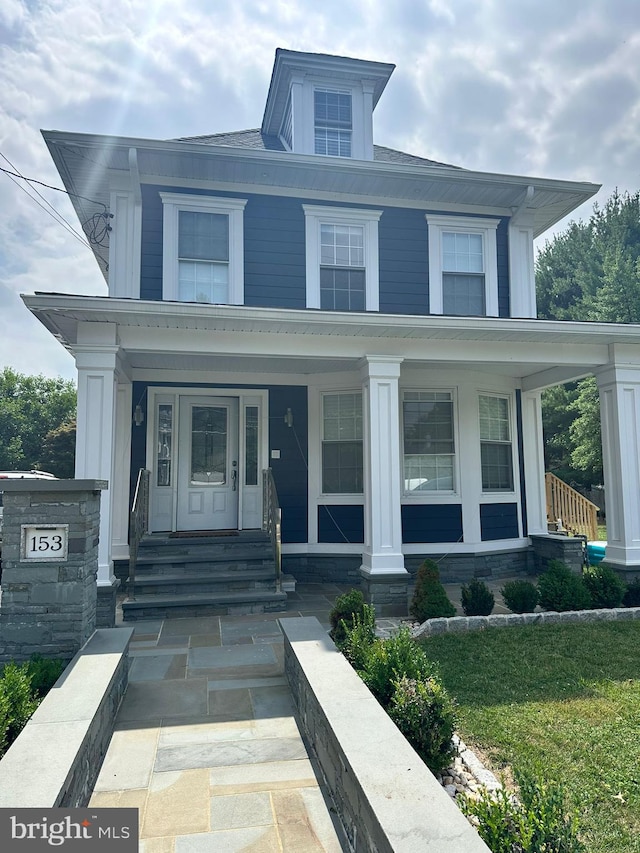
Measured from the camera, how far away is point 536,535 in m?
8.78

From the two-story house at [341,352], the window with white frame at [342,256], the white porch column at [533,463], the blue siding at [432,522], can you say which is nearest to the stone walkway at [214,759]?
the two-story house at [341,352]

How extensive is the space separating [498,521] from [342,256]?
15.0 feet

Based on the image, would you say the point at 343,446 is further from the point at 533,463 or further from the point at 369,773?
the point at 369,773

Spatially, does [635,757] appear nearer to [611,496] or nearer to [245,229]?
[611,496]

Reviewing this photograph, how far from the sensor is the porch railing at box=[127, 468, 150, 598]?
21.3 ft

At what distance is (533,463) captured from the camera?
8953 mm

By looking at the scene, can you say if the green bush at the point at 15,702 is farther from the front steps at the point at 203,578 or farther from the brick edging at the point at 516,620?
the brick edging at the point at 516,620

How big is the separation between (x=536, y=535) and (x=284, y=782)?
22.7 ft

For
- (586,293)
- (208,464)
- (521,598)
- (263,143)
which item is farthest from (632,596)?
(586,293)

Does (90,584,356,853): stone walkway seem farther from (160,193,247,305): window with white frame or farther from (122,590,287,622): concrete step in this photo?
(160,193,247,305): window with white frame

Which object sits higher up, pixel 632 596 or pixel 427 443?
pixel 427 443

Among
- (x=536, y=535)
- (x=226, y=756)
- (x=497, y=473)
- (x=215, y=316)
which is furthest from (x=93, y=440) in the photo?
(x=536, y=535)

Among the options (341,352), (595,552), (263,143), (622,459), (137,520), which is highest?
(263,143)

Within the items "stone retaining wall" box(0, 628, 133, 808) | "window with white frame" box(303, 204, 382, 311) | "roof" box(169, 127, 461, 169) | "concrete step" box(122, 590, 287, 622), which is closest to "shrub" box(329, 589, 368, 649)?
"concrete step" box(122, 590, 287, 622)
